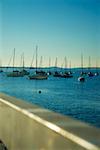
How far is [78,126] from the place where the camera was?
3.35m

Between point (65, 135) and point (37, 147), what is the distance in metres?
0.74

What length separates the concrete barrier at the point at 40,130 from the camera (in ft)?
9.76

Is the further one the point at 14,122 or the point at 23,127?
the point at 14,122

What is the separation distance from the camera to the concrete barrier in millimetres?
2975

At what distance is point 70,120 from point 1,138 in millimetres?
1942

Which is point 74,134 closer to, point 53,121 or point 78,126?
point 78,126

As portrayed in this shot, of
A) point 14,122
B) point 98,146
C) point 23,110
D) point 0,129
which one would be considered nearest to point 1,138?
point 0,129

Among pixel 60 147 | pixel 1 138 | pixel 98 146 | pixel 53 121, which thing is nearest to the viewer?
pixel 98 146

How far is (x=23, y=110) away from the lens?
14.6 ft

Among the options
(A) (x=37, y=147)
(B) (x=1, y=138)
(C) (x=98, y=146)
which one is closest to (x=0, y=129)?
(B) (x=1, y=138)

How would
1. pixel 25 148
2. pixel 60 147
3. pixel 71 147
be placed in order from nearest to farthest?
1. pixel 71 147
2. pixel 60 147
3. pixel 25 148

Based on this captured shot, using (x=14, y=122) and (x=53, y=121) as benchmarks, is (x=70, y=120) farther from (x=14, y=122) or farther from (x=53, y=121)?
(x=14, y=122)

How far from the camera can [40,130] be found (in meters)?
3.72

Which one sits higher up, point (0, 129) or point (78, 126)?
point (78, 126)
